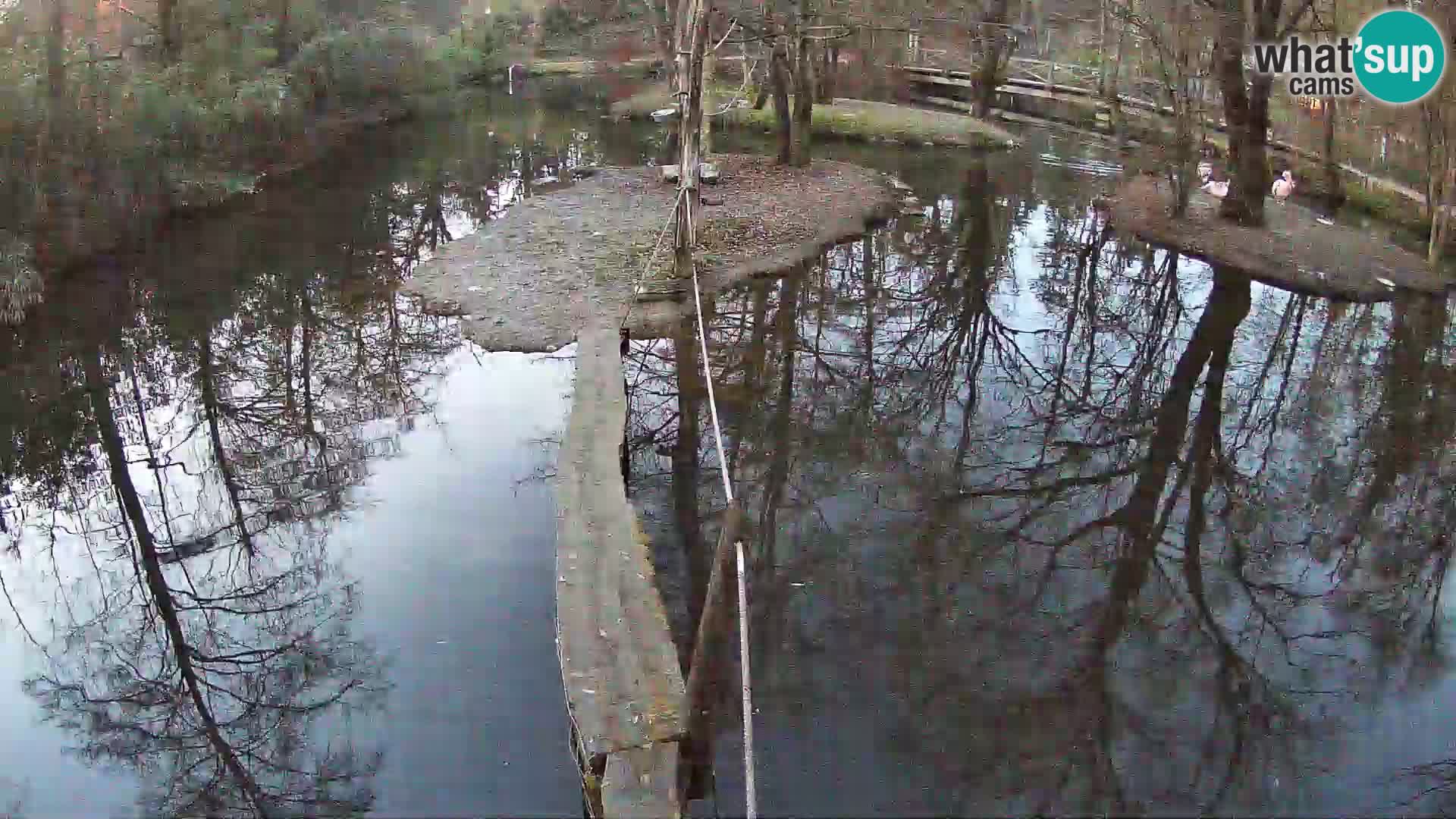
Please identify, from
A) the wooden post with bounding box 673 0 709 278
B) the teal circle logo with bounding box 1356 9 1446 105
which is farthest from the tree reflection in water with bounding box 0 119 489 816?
the teal circle logo with bounding box 1356 9 1446 105

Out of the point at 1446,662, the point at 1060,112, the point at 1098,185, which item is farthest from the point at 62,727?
the point at 1060,112

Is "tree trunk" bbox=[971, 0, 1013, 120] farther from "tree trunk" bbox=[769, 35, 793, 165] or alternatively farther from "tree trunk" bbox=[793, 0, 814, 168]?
"tree trunk" bbox=[769, 35, 793, 165]

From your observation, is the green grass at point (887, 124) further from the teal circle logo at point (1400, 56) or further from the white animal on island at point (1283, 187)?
the teal circle logo at point (1400, 56)

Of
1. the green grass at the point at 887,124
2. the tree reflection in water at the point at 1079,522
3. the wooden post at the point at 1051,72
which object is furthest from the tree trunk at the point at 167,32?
the wooden post at the point at 1051,72

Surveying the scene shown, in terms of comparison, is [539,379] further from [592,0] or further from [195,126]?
[592,0]

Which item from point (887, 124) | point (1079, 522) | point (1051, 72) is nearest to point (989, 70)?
point (887, 124)

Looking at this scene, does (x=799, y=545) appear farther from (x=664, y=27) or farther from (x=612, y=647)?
(x=664, y=27)
